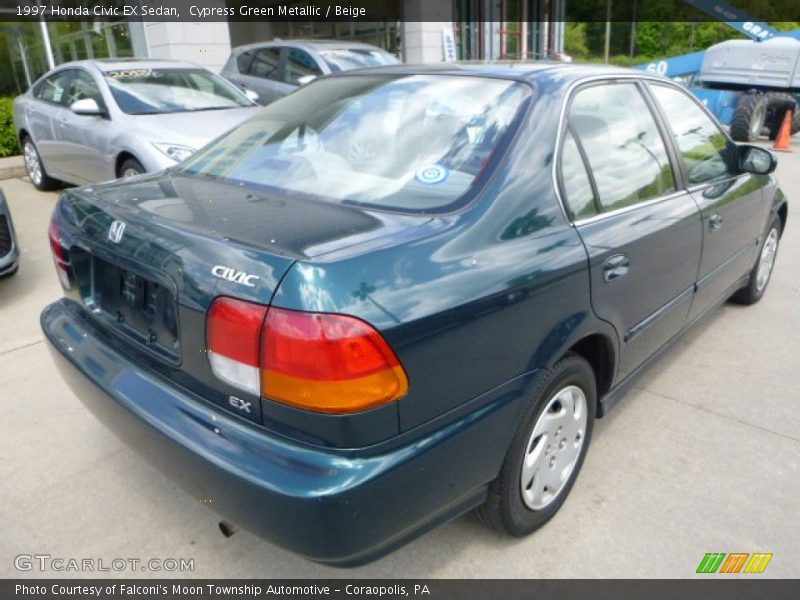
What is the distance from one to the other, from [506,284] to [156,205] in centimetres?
118

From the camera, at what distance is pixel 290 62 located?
29.7ft

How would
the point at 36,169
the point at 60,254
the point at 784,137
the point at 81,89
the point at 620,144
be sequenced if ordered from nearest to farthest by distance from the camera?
the point at 60,254, the point at 620,144, the point at 81,89, the point at 36,169, the point at 784,137

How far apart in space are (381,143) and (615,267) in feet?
3.15

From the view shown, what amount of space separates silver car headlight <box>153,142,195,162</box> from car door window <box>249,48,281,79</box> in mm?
4105

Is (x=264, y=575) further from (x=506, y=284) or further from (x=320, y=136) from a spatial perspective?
(x=320, y=136)

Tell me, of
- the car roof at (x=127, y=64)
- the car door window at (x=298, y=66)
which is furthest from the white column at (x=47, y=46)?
the car roof at (x=127, y=64)

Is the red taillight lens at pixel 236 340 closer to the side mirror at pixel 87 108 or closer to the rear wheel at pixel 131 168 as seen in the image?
the rear wheel at pixel 131 168

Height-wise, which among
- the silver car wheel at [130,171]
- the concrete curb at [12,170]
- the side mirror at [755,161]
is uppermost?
the side mirror at [755,161]

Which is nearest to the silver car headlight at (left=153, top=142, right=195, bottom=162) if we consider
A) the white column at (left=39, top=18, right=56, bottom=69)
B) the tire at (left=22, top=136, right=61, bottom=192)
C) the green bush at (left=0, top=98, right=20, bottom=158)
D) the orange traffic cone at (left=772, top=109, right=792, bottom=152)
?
the tire at (left=22, top=136, right=61, bottom=192)

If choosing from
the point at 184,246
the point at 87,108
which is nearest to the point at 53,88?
the point at 87,108

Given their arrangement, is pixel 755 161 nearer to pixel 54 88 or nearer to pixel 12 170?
pixel 54 88

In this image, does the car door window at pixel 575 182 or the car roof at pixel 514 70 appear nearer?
the car door window at pixel 575 182

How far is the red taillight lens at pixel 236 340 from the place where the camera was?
168 cm

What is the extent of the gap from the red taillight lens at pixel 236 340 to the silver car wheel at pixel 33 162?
7.21 metres
